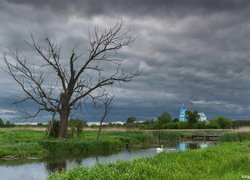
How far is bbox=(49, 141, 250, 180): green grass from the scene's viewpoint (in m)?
14.3

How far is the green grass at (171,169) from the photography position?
14.3 meters

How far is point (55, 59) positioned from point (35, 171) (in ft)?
74.6

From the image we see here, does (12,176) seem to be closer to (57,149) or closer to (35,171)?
(35,171)

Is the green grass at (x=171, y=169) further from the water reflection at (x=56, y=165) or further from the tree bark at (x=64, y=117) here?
the tree bark at (x=64, y=117)

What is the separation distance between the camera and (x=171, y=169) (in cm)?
1631

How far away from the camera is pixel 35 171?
2342 cm

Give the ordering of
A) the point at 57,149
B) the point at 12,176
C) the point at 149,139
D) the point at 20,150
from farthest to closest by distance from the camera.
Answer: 1. the point at 149,139
2. the point at 57,149
3. the point at 20,150
4. the point at 12,176

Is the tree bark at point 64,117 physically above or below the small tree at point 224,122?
below

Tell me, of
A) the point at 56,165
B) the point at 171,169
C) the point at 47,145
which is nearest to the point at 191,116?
the point at 47,145

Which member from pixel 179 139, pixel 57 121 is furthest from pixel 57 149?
pixel 179 139

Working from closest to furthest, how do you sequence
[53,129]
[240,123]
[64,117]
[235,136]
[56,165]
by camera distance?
[56,165] < [235,136] < [64,117] < [53,129] < [240,123]

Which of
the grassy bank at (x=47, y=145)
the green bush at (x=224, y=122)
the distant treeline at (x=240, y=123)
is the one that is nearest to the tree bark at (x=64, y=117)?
the grassy bank at (x=47, y=145)

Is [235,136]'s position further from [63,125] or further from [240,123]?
[240,123]

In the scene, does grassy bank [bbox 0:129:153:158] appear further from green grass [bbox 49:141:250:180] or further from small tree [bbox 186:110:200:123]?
small tree [bbox 186:110:200:123]
